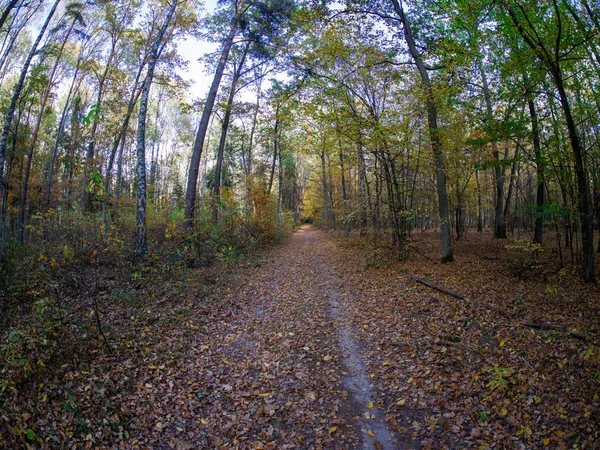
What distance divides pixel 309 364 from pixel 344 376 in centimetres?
68

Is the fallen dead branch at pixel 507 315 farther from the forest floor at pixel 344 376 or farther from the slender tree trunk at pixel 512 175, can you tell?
the slender tree trunk at pixel 512 175

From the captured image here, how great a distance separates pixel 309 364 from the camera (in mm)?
5250

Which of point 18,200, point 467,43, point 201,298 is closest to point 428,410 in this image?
point 201,298

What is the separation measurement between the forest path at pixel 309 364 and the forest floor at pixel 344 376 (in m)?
0.02

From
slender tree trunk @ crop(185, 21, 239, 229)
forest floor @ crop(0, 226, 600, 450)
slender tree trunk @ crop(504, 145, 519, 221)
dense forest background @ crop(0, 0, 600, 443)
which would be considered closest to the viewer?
forest floor @ crop(0, 226, 600, 450)

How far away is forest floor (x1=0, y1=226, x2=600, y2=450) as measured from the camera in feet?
11.4

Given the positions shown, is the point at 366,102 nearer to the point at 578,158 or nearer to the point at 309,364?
the point at 578,158

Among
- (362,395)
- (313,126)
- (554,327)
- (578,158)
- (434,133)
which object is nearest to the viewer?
(362,395)

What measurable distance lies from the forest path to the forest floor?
24mm

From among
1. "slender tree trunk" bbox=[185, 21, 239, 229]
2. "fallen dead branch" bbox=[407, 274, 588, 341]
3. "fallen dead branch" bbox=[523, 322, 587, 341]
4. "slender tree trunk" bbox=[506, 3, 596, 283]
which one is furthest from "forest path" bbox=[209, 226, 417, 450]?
"slender tree trunk" bbox=[506, 3, 596, 283]

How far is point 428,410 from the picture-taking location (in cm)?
396

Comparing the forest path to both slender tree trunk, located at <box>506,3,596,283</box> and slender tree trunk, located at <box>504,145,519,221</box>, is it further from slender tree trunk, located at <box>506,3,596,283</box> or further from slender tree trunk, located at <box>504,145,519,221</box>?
slender tree trunk, located at <box>504,145,519,221</box>

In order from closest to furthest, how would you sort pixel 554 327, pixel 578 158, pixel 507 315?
pixel 554 327 < pixel 507 315 < pixel 578 158

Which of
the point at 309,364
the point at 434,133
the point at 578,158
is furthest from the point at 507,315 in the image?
the point at 434,133
